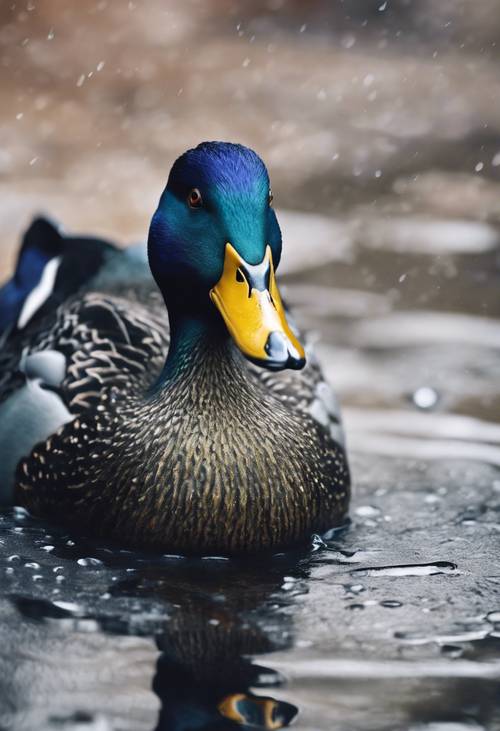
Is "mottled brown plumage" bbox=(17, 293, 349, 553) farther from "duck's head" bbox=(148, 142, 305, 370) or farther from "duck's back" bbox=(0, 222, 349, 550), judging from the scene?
"duck's head" bbox=(148, 142, 305, 370)

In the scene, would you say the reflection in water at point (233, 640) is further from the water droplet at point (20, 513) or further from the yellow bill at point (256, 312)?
the yellow bill at point (256, 312)

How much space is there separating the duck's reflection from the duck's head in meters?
0.83

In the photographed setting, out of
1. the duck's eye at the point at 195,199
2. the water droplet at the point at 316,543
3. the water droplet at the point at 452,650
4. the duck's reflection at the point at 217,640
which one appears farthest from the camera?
the water droplet at the point at 316,543

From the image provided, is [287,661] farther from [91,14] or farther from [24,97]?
[91,14]

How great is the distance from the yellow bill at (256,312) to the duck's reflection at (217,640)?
0.83 m

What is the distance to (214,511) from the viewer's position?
4.95 meters

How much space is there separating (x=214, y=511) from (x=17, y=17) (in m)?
8.29

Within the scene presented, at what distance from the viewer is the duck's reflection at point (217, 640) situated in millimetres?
3785

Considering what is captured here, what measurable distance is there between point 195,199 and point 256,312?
585 mm

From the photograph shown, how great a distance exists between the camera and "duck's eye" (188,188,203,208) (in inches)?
192

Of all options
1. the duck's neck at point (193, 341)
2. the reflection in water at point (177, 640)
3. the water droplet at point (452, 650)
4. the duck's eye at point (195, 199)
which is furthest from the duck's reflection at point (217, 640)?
the duck's eye at point (195, 199)

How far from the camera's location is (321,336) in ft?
24.8

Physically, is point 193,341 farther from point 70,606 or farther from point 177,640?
point 177,640

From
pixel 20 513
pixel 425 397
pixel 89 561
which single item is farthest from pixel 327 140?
pixel 89 561
